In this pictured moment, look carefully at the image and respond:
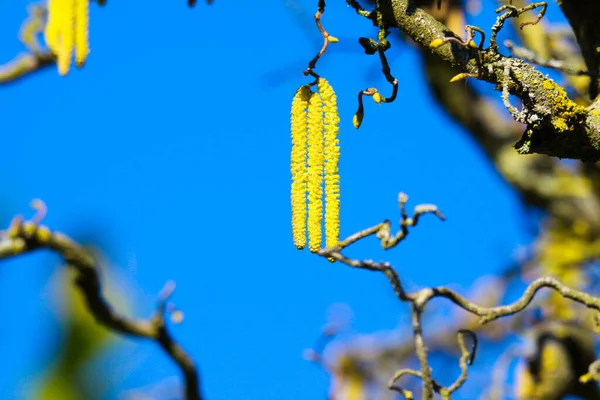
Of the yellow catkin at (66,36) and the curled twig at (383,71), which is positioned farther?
the curled twig at (383,71)

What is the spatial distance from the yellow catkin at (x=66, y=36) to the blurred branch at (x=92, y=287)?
54cm

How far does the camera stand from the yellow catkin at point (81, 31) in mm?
1702

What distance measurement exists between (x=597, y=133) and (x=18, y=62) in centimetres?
180

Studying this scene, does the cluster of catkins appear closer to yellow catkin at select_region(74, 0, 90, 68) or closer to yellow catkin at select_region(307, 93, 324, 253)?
yellow catkin at select_region(307, 93, 324, 253)

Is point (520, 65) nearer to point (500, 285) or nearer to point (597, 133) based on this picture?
point (597, 133)

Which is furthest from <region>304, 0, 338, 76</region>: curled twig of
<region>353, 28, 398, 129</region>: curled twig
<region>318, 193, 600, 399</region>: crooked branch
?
<region>318, 193, 600, 399</region>: crooked branch

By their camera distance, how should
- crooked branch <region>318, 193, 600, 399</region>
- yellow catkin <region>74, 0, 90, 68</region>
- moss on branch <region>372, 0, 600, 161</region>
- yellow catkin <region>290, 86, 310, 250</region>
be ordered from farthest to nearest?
1. crooked branch <region>318, 193, 600, 399</region>
2. moss on branch <region>372, 0, 600, 161</region>
3. yellow catkin <region>290, 86, 310, 250</region>
4. yellow catkin <region>74, 0, 90, 68</region>

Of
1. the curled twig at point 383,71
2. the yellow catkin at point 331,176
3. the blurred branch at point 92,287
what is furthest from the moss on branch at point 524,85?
the blurred branch at point 92,287

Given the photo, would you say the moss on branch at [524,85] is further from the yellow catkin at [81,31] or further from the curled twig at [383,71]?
the yellow catkin at [81,31]

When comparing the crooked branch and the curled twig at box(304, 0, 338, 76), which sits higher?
the curled twig at box(304, 0, 338, 76)

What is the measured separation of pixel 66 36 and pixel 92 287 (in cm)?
82

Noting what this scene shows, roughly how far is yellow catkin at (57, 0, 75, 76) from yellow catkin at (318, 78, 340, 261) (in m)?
0.57

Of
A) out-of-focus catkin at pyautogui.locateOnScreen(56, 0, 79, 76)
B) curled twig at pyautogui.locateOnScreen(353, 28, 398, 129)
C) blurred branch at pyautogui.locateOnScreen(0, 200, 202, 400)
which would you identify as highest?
curled twig at pyautogui.locateOnScreen(353, 28, 398, 129)

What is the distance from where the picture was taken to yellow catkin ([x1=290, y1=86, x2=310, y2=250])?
1815mm
